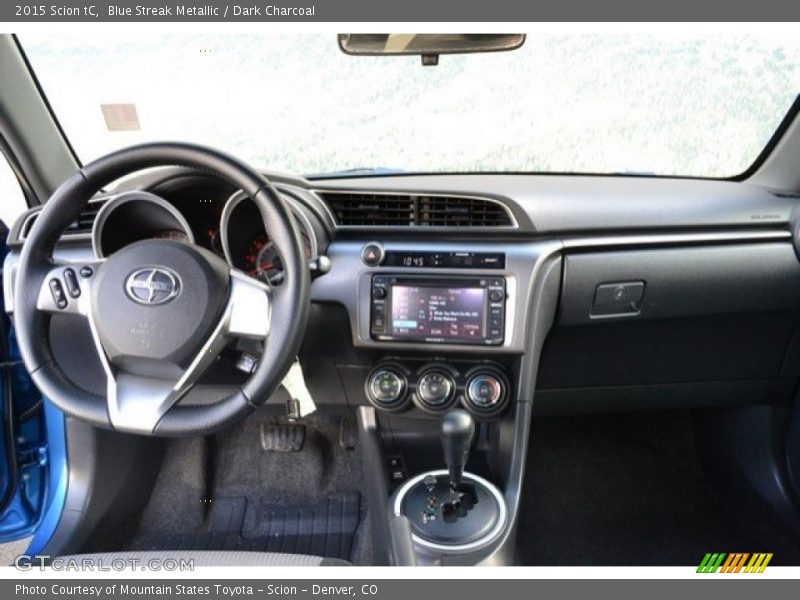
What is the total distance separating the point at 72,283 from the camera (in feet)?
4.84

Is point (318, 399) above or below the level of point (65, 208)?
below

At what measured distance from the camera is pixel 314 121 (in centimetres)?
217

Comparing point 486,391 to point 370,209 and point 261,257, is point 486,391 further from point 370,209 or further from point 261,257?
point 261,257

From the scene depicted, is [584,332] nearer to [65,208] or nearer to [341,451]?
[341,451]

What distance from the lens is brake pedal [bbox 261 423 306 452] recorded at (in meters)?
2.51

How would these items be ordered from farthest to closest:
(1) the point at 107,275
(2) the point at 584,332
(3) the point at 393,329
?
1. (2) the point at 584,332
2. (3) the point at 393,329
3. (1) the point at 107,275

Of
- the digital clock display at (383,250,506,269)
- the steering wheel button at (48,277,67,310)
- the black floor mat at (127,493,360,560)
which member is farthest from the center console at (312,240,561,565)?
the steering wheel button at (48,277,67,310)

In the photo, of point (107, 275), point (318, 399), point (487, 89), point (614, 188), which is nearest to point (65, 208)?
point (107, 275)

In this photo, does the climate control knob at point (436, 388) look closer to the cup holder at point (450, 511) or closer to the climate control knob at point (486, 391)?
the climate control knob at point (486, 391)

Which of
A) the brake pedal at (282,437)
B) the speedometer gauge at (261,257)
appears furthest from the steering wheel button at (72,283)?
the brake pedal at (282,437)

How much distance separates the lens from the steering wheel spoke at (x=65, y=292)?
4.81 ft

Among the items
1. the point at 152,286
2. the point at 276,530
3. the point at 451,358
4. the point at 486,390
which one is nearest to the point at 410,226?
the point at 451,358

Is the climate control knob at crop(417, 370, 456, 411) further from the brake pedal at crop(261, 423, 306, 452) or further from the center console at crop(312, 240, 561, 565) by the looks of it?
the brake pedal at crop(261, 423, 306, 452)

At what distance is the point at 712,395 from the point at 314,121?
5.36ft
